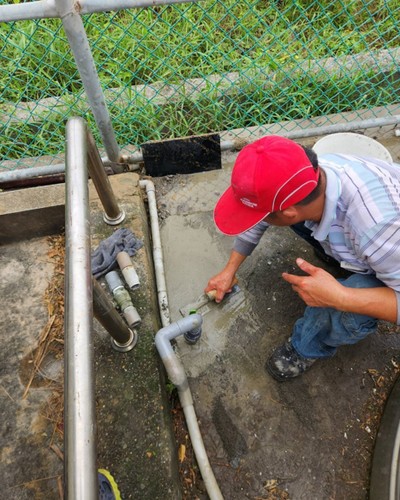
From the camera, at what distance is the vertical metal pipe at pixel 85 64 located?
5.90 feet

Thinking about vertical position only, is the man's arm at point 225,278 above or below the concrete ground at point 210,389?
above

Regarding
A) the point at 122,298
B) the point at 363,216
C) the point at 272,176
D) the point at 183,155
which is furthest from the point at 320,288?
the point at 183,155

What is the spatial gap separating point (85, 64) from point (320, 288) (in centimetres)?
171

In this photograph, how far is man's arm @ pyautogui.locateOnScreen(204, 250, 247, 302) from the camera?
2341 mm

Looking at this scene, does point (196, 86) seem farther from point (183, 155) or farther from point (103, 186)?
point (103, 186)

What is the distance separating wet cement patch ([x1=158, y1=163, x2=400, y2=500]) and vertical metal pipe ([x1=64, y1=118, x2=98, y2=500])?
1.23 metres

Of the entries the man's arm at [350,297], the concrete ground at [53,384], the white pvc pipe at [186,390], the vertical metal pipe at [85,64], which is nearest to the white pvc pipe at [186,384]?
the white pvc pipe at [186,390]

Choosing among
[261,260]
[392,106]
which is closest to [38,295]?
[261,260]

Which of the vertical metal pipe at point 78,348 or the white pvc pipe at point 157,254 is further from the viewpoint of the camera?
the white pvc pipe at point 157,254

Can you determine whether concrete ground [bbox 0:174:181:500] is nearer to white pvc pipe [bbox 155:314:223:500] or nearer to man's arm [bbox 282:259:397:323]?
white pvc pipe [bbox 155:314:223:500]

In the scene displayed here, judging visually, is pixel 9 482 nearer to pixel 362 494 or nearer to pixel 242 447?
pixel 242 447

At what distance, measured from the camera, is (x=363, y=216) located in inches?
62.9

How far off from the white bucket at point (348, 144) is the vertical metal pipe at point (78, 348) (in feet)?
6.00

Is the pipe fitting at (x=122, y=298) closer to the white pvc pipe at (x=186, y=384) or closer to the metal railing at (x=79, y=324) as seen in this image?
the white pvc pipe at (x=186, y=384)
